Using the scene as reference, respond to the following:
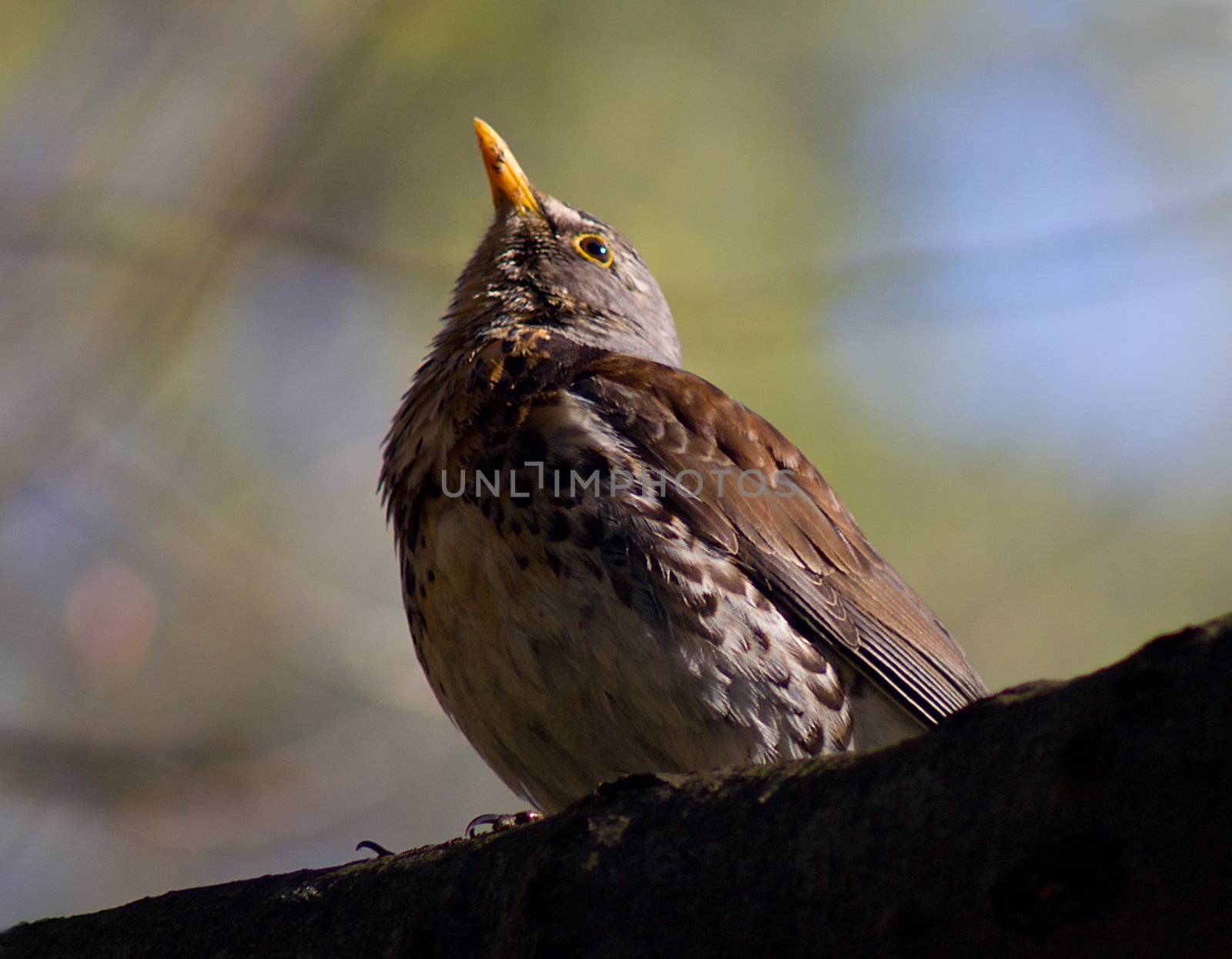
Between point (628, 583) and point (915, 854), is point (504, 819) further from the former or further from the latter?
point (915, 854)

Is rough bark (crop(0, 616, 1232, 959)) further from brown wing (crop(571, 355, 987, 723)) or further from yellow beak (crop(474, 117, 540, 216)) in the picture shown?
yellow beak (crop(474, 117, 540, 216))

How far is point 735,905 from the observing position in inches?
77.0

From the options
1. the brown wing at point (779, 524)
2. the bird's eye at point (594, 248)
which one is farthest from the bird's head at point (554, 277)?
the brown wing at point (779, 524)

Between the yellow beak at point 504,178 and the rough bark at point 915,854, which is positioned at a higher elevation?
the yellow beak at point 504,178

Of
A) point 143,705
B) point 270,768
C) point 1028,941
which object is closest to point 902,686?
point 1028,941

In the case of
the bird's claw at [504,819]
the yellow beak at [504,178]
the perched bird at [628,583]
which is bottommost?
the bird's claw at [504,819]

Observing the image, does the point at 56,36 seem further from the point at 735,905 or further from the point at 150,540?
the point at 735,905

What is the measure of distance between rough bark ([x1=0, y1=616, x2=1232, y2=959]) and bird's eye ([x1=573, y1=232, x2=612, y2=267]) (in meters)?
3.24

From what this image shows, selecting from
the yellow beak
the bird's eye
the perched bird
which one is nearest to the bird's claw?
the perched bird

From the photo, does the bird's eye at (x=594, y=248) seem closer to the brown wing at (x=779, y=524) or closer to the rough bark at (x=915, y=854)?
the brown wing at (x=779, y=524)

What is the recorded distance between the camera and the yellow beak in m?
5.36

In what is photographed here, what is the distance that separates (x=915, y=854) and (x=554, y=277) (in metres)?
3.64

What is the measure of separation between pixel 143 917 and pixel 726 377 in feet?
14.7

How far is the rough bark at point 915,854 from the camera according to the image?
5.17 ft
